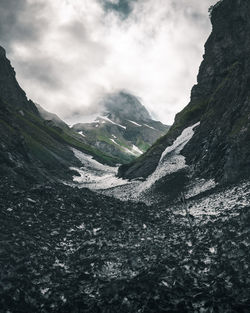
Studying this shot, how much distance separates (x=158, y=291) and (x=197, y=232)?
964 cm

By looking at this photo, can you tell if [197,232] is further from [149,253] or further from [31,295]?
[31,295]

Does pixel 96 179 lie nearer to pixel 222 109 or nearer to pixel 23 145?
pixel 23 145

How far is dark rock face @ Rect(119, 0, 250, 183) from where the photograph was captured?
41.2 m

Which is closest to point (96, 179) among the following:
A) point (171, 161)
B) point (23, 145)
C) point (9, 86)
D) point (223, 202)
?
point (23, 145)

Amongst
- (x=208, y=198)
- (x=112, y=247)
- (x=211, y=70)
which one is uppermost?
(x=211, y=70)

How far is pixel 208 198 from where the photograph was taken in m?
34.6

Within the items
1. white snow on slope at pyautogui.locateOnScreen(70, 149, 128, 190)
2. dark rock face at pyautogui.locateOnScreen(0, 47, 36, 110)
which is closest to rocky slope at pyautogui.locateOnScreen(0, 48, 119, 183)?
dark rock face at pyautogui.locateOnScreen(0, 47, 36, 110)

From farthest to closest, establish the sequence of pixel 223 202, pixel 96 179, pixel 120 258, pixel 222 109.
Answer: pixel 96 179 → pixel 222 109 → pixel 223 202 → pixel 120 258

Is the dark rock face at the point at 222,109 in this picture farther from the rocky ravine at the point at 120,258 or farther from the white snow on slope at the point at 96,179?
the rocky ravine at the point at 120,258

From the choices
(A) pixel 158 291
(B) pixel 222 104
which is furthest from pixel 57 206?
(B) pixel 222 104

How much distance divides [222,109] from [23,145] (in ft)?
161

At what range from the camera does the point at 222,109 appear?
187 feet

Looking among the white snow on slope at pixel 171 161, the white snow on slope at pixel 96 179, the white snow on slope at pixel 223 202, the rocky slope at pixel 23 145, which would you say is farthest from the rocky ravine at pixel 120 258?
the white snow on slope at pixel 96 179

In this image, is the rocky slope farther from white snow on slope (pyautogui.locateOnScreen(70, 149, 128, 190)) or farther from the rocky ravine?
the rocky ravine
